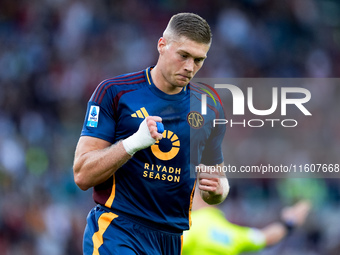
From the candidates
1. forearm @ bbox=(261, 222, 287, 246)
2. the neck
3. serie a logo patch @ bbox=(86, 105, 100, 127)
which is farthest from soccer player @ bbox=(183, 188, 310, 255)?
serie a logo patch @ bbox=(86, 105, 100, 127)

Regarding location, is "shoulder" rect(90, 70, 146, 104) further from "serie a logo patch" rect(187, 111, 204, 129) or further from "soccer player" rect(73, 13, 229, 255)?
Result: "serie a logo patch" rect(187, 111, 204, 129)

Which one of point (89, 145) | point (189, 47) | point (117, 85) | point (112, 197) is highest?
point (189, 47)

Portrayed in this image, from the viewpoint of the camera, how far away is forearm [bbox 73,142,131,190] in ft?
12.6

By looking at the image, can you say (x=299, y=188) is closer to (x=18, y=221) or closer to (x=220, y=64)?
(x=220, y=64)

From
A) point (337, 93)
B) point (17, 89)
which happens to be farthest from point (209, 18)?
point (17, 89)

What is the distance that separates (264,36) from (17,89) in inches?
229

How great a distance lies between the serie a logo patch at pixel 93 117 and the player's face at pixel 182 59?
1.84 feet

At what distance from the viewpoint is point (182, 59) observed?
4.18 metres

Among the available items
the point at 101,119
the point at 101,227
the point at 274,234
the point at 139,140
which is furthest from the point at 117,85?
the point at 274,234

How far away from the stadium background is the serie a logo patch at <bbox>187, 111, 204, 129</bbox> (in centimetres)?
663

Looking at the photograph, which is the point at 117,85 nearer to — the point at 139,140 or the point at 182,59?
the point at 182,59

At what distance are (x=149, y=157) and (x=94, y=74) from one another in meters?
9.66

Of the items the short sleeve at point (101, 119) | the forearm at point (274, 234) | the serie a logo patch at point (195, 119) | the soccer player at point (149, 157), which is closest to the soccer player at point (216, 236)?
the forearm at point (274, 234)

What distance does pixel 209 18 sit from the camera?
48.1 feet
